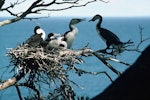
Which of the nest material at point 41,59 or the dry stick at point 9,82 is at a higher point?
the nest material at point 41,59

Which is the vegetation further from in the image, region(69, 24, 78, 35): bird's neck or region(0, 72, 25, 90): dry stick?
region(69, 24, 78, 35): bird's neck

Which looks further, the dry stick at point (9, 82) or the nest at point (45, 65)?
the nest at point (45, 65)

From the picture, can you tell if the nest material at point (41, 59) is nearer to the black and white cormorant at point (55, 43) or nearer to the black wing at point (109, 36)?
the black and white cormorant at point (55, 43)

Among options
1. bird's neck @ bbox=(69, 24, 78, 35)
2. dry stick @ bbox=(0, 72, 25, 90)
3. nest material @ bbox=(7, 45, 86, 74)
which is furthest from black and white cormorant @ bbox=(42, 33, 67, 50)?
dry stick @ bbox=(0, 72, 25, 90)

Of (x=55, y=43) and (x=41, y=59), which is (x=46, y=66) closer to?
(x=41, y=59)

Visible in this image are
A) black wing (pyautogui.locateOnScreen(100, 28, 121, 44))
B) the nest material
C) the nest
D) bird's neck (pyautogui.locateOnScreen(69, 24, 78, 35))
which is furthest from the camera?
bird's neck (pyautogui.locateOnScreen(69, 24, 78, 35))

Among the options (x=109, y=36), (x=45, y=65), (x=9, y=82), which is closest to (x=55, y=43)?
(x=109, y=36)

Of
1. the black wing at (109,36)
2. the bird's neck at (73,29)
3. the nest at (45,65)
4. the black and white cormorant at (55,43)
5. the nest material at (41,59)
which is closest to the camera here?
the nest at (45,65)

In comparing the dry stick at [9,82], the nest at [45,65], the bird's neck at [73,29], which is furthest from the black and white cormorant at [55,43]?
the dry stick at [9,82]

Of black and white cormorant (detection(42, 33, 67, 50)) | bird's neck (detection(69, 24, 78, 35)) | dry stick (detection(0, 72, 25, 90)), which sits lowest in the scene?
black and white cormorant (detection(42, 33, 67, 50))

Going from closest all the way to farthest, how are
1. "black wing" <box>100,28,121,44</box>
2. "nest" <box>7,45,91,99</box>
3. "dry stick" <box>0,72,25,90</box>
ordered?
1. "dry stick" <box>0,72,25,90</box>
2. "nest" <box>7,45,91,99</box>
3. "black wing" <box>100,28,121,44</box>

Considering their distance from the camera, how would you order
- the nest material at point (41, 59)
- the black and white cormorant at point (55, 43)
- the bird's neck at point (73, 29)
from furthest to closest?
the bird's neck at point (73, 29), the black and white cormorant at point (55, 43), the nest material at point (41, 59)

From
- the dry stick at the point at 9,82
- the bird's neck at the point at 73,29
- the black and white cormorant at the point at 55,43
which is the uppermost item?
the bird's neck at the point at 73,29

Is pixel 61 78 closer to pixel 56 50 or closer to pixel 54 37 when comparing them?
pixel 56 50
